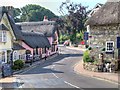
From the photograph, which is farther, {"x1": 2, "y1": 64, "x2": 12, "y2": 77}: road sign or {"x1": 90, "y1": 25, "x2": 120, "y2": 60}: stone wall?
{"x1": 90, "y1": 25, "x2": 120, "y2": 60}: stone wall

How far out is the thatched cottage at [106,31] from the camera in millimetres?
33219

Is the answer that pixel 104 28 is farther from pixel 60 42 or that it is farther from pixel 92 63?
pixel 60 42

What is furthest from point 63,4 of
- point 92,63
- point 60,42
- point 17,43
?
point 92,63

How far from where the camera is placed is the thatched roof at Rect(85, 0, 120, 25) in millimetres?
33081

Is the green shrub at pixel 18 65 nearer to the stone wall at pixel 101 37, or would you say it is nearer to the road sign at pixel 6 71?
the road sign at pixel 6 71

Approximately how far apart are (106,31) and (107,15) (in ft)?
5.51

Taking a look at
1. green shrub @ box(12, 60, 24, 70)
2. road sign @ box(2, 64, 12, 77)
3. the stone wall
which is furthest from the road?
the stone wall

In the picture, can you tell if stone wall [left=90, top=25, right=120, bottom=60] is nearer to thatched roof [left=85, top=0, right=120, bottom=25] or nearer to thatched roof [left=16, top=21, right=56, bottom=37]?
thatched roof [left=85, top=0, right=120, bottom=25]

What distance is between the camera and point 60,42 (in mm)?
104500

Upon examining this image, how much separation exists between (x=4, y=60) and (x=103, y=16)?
41.9 ft

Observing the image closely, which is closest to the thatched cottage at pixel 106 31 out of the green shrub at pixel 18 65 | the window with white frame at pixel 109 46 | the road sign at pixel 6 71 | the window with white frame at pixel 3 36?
the window with white frame at pixel 109 46

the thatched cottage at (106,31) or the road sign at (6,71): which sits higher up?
the thatched cottage at (106,31)

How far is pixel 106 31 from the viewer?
34.1 m

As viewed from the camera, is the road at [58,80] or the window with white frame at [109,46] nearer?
the road at [58,80]
